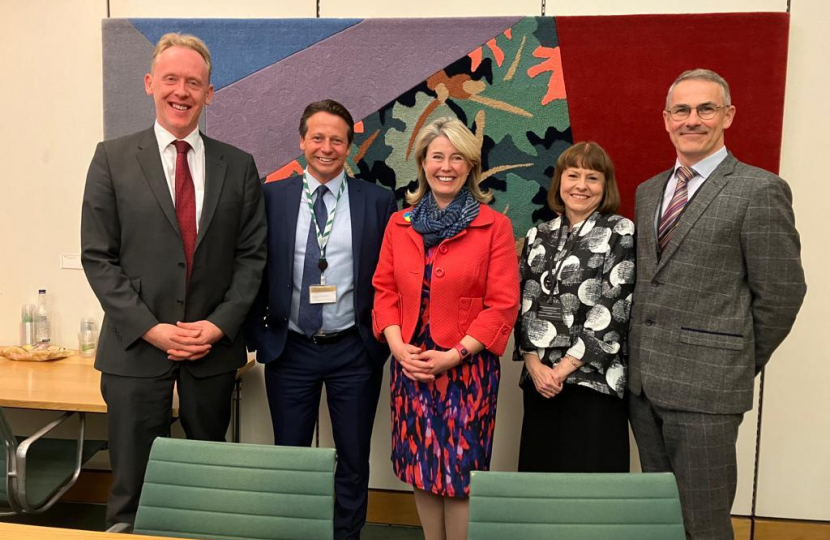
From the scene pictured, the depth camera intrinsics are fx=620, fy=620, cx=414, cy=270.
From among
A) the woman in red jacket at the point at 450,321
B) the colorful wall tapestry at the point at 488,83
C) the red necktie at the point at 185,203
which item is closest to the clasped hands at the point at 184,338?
the red necktie at the point at 185,203

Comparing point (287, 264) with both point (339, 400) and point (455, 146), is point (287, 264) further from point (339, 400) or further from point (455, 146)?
point (455, 146)

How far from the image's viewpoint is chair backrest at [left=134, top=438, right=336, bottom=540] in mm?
1474

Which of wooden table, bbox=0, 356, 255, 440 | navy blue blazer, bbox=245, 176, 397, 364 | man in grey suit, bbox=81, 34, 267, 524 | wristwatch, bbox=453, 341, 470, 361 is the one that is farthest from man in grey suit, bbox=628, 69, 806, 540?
wooden table, bbox=0, 356, 255, 440

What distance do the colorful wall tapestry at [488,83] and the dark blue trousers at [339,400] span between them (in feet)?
3.11

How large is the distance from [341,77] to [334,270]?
1.08m

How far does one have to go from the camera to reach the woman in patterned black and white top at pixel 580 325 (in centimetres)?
209

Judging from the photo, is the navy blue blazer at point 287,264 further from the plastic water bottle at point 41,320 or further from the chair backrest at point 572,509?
the plastic water bottle at point 41,320

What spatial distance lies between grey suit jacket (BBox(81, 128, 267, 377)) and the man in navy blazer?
188 mm

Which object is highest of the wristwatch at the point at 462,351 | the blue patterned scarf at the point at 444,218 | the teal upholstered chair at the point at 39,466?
the blue patterned scarf at the point at 444,218

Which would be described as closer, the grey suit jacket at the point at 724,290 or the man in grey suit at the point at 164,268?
the grey suit jacket at the point at 724,290

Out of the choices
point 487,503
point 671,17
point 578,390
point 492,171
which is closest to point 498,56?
point 492,171

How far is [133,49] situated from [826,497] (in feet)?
13.0

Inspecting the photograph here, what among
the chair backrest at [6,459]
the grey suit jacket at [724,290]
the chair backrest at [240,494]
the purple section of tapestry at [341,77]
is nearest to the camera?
the chair backrest at [240,494]

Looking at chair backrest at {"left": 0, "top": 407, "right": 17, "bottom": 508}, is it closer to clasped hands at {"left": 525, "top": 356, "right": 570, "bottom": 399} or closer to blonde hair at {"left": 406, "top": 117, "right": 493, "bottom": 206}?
blonde hair at {"left": 406, "top": 117, "right": 493, "bottom": 206}
